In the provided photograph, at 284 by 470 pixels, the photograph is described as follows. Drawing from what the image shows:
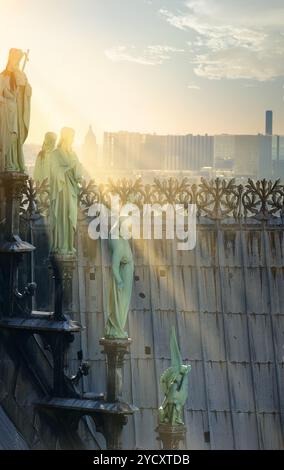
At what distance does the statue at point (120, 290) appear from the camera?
2833 centimetres

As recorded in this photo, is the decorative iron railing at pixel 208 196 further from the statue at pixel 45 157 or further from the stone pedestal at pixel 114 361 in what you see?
the stone pedestal at pixel 114 361

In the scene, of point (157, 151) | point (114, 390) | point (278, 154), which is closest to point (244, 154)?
point (278, 154)

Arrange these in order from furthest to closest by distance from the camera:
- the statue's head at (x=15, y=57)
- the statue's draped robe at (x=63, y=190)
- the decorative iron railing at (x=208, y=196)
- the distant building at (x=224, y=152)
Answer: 1. the distant building at (x=224, y=152)
2. the decorative iron railing at (x=208, y=196)
3. the statue's draped robe at (x=63, y=190)
4. the statue's head at (x=15, y=57)

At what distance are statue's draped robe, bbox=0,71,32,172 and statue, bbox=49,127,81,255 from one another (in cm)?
100

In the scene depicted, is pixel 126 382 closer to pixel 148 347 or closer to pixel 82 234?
pixel 148 347

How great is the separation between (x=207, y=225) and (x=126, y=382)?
6732 mm

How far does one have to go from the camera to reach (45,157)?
3161 cm

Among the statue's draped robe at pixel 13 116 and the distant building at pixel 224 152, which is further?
the distant building at pixel 224 152

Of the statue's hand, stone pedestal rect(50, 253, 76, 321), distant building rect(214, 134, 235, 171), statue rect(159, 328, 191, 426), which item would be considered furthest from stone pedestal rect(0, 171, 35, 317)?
distant building rect(214, 134, 235, 171)

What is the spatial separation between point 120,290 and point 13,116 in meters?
5.68

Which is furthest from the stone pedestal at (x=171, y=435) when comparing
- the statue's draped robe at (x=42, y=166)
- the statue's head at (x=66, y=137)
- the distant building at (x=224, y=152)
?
the distant building at (x=224, y=152)
